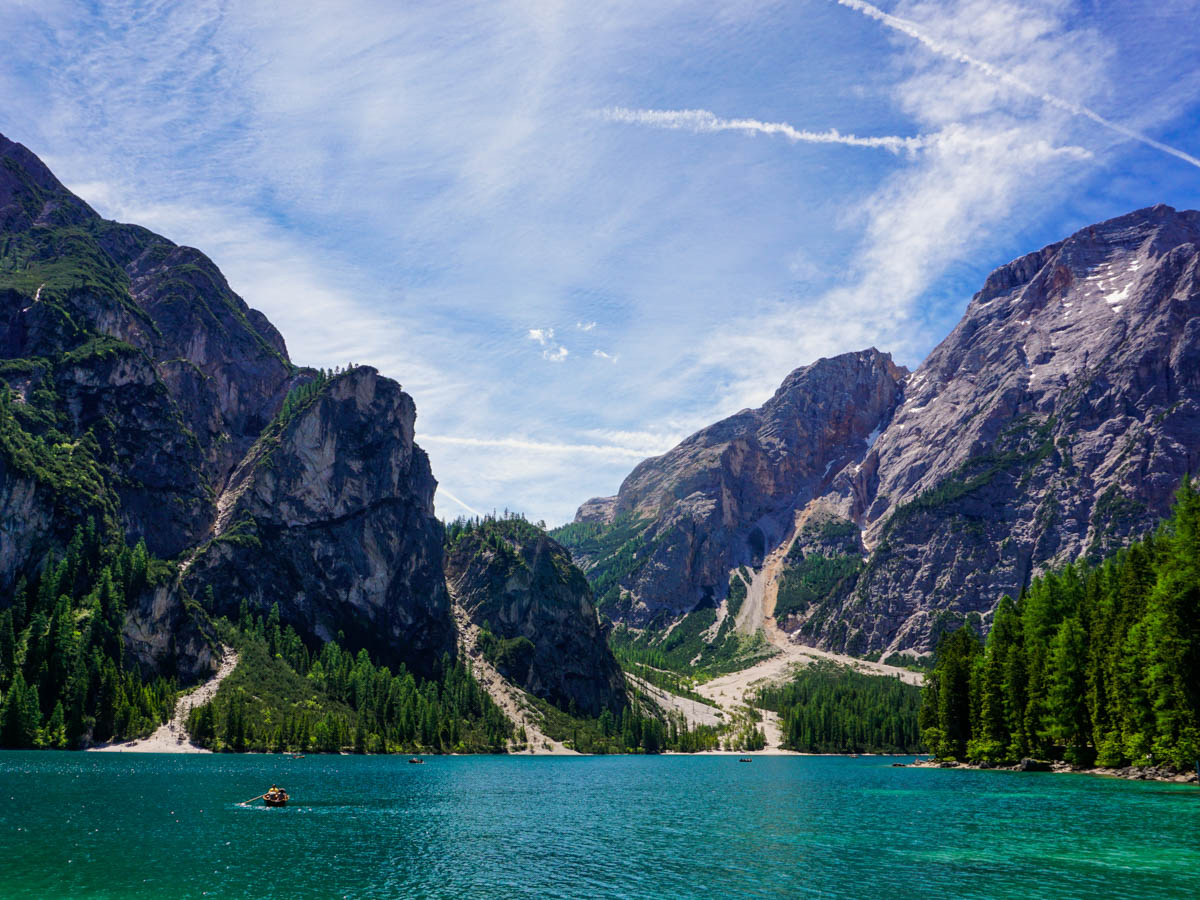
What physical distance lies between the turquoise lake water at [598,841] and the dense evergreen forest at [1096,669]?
6396 millimetres

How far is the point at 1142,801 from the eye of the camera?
77750mm

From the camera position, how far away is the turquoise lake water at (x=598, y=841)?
47.9 metres

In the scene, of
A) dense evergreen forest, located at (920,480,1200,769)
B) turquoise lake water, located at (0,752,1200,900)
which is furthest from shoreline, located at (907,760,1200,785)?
turquoise lake water, located at (0,752,1200,900)

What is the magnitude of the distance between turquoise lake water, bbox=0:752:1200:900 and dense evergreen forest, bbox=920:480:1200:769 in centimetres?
640

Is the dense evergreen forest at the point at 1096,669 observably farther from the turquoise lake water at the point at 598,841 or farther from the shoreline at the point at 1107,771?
the turquoise lake water at the point at 598,841

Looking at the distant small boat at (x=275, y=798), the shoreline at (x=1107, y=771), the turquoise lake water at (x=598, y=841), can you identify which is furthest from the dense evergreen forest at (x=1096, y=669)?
the distant small boat at (x=275, y=798)

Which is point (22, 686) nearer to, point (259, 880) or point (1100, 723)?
point (259, 880)

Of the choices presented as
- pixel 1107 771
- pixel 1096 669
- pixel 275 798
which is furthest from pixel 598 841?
pixel 1107 771

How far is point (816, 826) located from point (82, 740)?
182176mm

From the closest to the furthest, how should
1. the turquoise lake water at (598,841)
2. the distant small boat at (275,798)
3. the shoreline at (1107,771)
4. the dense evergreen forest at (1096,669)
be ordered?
the turquoise lake water at (598,841)
the dense evergreen forest at (1096,669)
the distant small boat at (275,798)
the shoreline at (1107,771)

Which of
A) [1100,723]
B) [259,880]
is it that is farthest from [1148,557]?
[259,880]

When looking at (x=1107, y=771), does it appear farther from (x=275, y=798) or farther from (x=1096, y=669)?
(x=275, y=798)

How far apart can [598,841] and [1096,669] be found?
69669mm

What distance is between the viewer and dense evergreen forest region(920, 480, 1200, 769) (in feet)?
263
